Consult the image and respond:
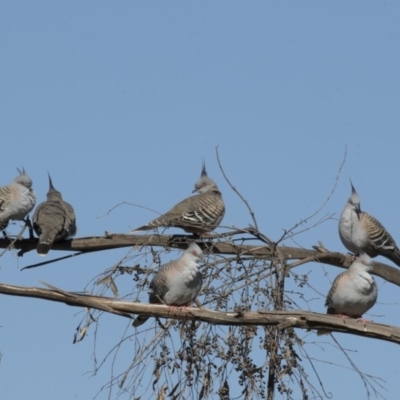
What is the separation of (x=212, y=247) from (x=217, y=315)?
1.00 m

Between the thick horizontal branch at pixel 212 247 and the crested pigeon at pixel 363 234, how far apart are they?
990 mm

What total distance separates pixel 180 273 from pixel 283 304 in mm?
965

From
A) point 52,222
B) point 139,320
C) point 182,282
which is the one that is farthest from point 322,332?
point 52,222

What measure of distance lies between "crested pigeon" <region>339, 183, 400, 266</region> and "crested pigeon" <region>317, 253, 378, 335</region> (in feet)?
6.62

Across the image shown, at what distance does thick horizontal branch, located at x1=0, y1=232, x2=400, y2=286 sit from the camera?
7.62m

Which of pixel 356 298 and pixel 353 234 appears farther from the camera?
pixel 353 234

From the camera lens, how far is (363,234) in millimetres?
10008

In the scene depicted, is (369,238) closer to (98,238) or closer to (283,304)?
(98,238)

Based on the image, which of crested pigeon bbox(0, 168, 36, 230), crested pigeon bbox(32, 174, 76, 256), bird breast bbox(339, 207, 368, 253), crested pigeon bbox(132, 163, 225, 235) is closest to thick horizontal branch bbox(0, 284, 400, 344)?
crested pigeon bbox(132, 163, 225, 235)

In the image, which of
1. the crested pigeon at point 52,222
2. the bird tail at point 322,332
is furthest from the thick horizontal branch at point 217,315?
the crested pigeon at point 52,222

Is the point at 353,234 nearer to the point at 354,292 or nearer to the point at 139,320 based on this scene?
the point at 354,292

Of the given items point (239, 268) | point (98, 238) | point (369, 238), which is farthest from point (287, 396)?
point (369, 238)

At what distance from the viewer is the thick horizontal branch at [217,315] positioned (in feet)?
21.1

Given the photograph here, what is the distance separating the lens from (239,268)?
6969 millimetres
